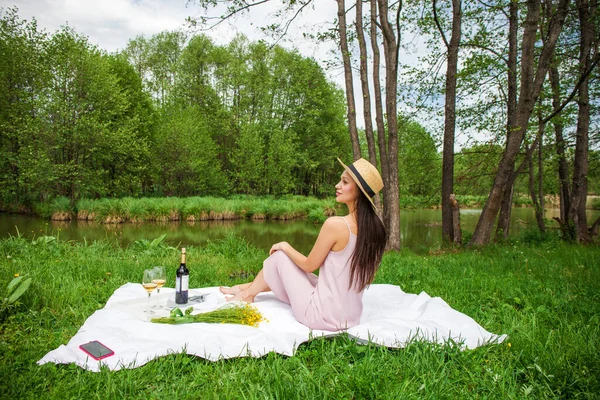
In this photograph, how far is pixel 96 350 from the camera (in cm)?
251

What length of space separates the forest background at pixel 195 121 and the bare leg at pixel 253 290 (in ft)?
19.1

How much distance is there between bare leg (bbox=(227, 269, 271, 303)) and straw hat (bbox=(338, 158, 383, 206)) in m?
1.36

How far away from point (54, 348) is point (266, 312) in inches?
64.8

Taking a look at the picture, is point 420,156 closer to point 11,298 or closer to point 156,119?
point 11,298

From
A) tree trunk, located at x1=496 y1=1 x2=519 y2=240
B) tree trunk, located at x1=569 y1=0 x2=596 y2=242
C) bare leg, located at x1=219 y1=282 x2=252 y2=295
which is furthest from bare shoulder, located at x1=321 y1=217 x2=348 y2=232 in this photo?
tree trunk, located at x1=569 y1=0 x2=596 y2=242

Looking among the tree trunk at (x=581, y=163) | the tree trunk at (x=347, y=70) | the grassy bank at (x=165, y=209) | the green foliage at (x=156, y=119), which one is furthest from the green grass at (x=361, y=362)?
the grassy bank at (x=165, y=209)

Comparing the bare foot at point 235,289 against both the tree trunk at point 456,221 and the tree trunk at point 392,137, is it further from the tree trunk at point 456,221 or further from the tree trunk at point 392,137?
the tree trunk at point 456,221

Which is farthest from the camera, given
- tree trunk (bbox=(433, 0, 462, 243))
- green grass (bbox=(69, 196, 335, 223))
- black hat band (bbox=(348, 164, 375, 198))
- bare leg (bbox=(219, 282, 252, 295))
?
green grass (bbox=(69, 196, 335, 223))

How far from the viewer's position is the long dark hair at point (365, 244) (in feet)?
9.95

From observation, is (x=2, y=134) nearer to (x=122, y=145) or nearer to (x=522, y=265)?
(x=122, y=145)

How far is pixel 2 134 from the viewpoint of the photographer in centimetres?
1684

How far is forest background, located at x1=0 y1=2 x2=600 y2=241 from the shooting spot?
10.4m

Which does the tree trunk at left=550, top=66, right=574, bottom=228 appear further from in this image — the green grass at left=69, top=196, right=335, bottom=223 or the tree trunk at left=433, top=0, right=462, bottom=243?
the green grass at left=69, top=196, right=335, bottom=223

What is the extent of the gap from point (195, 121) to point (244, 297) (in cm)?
2372
